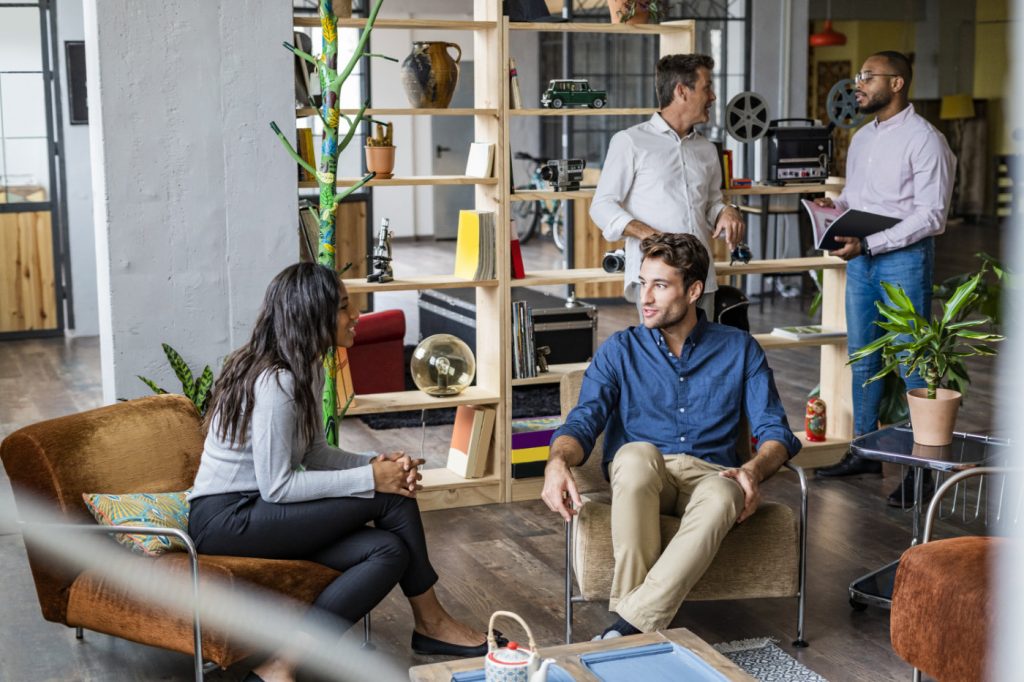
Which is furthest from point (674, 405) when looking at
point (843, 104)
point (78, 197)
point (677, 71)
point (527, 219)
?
point (527, 219)

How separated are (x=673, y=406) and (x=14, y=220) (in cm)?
659

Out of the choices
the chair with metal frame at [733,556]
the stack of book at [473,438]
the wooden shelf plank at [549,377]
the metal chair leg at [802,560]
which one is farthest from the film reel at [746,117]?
the chair with metal frame at [733,556]

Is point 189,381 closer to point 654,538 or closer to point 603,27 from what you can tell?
point 654,538

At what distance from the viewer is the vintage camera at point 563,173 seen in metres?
4.87

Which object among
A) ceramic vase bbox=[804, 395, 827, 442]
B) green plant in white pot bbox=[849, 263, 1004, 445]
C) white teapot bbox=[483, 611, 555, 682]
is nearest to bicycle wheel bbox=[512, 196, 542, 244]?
ceramic vase bbox=[804, 395, 827, 442]

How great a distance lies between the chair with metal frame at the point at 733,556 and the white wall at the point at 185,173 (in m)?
1.72

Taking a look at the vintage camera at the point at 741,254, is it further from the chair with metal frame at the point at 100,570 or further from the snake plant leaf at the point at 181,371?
the chair with metal frame at the point at 100,570

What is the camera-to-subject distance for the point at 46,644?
11.4ft

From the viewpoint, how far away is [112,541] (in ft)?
9.76

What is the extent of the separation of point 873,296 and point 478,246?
63.9 inches

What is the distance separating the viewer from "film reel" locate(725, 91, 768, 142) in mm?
5223

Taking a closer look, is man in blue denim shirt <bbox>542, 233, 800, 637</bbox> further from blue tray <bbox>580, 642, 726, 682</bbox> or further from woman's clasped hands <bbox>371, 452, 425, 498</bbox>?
blue tray <bbox>580, 642, 726, 682</bbox>

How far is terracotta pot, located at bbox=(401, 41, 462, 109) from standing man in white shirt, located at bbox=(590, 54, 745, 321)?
2.25ft

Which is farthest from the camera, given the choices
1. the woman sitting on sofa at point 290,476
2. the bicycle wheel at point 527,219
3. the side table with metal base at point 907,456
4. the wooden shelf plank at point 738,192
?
the bicycle wheel at point 527,219
